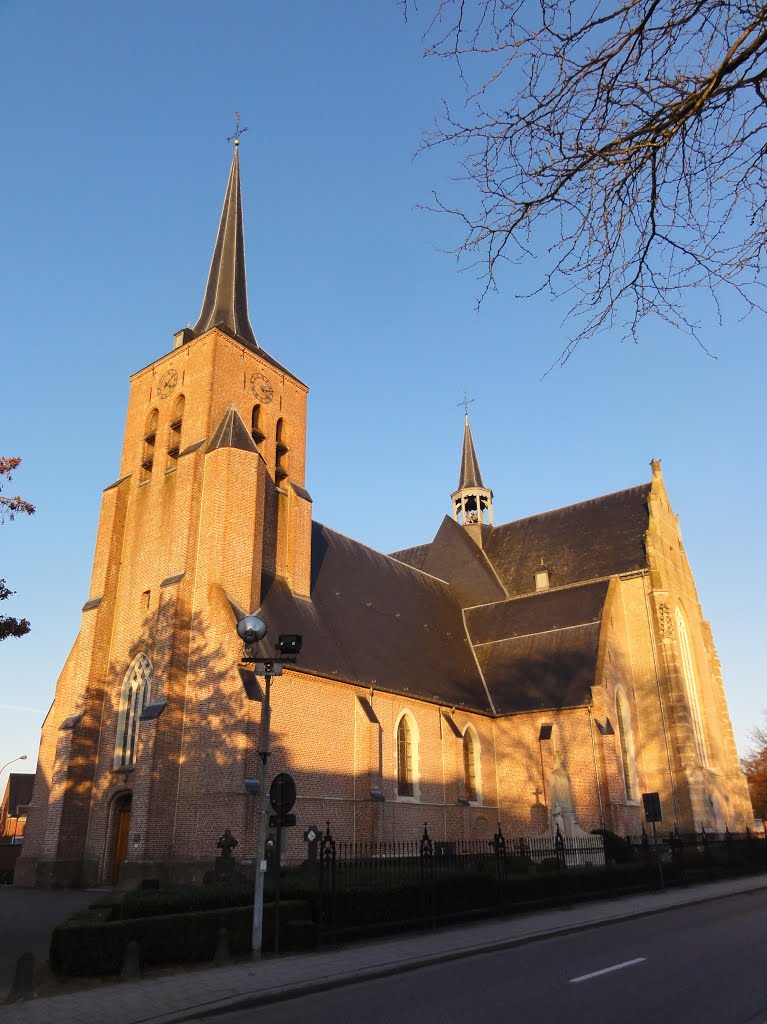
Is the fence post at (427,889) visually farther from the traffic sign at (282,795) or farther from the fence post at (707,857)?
the fence post at (707,857)

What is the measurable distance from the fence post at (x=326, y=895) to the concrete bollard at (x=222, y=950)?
1.65 m

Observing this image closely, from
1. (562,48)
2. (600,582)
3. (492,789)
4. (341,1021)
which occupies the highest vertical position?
(600,582)

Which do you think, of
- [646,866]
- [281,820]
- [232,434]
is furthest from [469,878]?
[232,434]

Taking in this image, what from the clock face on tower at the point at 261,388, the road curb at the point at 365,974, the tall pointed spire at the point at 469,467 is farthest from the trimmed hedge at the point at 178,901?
the tall pointed spire at the point at 469,467

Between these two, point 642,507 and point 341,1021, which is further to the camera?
point 642,507

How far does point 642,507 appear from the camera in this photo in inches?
1341

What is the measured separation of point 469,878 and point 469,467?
98.1ft

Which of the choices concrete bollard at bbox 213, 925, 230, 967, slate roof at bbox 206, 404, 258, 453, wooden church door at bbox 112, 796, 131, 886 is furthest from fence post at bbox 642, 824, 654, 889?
slate roof at bbox 206, 404, 258, 453

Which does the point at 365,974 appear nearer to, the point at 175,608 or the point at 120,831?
the point at 175,608

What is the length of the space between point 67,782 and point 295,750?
6.99 meters

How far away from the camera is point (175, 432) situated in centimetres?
2642

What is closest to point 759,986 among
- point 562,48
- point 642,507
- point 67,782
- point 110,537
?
point 562,48

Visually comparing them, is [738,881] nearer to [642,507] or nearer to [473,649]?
[473,649]

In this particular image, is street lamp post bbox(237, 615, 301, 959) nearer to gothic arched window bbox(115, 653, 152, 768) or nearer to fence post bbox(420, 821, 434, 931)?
fence post bbox(420, 821, 434, 931)
